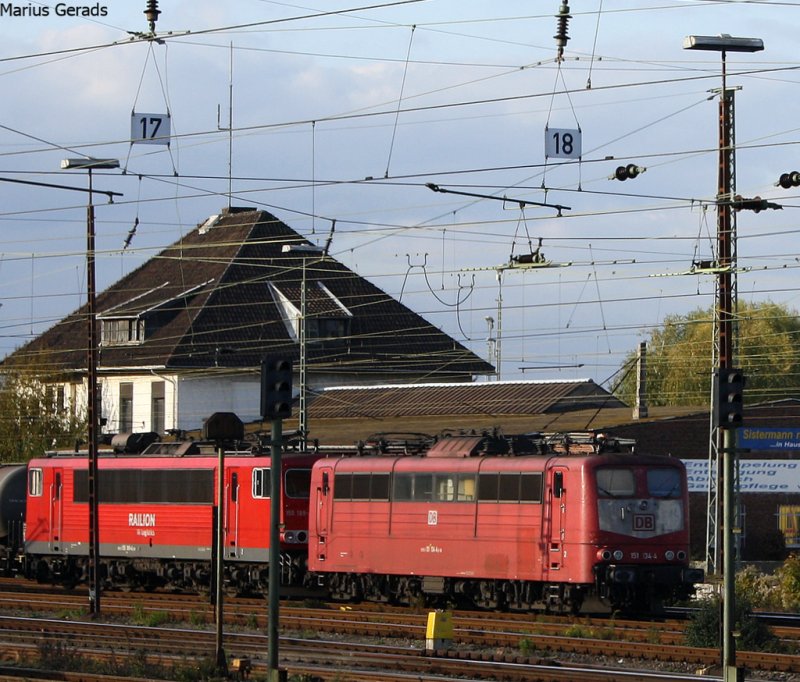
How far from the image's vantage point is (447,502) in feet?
96.8

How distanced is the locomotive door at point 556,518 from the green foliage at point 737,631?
464 cm

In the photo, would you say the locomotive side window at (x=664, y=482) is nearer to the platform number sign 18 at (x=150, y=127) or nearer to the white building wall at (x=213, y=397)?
the platform number sign 18 at (x=150, y=127)

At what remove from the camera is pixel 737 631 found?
885 inches

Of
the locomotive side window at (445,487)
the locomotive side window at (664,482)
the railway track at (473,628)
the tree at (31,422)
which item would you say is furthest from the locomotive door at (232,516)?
the tree at (31,422)

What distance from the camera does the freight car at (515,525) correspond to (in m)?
27.3

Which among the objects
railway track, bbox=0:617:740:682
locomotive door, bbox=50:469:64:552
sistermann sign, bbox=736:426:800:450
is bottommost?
railway track, bbox=0:617:740:682

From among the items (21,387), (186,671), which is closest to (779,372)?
(21,387)

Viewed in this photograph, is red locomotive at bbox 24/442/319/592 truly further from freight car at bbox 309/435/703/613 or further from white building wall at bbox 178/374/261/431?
white building wall at bbox 178/374/261/431

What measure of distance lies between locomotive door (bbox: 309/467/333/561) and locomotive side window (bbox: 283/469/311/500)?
924mm

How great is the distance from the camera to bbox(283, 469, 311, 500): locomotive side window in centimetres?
3281

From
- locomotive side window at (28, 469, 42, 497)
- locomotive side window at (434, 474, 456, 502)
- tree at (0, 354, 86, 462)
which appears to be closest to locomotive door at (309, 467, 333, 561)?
locomotive side window at (434, 474, 456, 502)

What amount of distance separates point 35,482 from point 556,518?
1705cm

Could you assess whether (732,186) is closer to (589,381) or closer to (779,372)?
(589,381)

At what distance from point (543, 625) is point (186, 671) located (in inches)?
316
